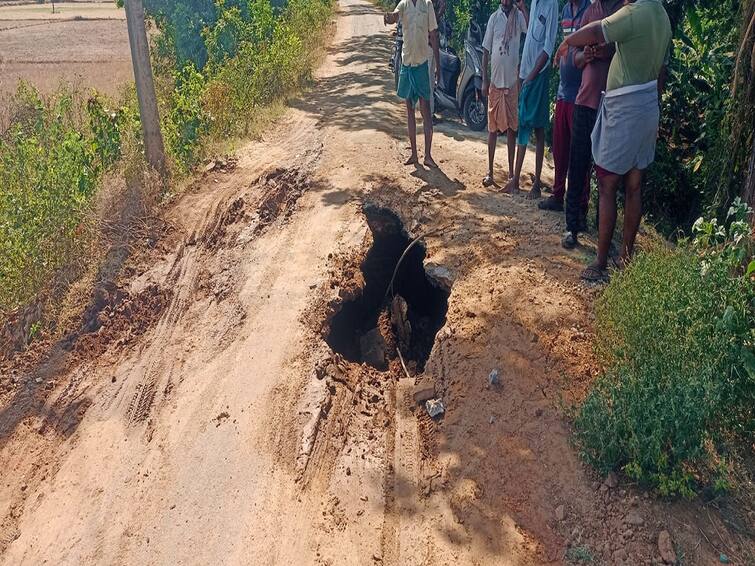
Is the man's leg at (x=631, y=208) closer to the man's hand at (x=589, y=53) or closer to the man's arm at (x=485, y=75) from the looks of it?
the man's hand at (x=589, y=53)

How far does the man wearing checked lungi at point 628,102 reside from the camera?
4.02 metres

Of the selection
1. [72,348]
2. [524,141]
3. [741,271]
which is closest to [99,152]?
[72,348]

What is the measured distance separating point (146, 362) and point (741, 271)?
13.5 feet

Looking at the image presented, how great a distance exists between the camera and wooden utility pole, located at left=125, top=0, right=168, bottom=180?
7.11 m

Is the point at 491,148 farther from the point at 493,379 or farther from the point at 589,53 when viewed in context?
the point at 493,379

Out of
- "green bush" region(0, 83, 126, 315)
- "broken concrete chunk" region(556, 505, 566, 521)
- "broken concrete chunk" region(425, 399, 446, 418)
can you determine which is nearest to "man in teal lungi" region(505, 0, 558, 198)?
"broken concrete chunk" region(425, 399, 446, 418)

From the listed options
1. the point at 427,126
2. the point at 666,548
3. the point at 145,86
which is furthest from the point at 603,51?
the point at 145,86

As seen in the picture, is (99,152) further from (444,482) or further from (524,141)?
(444,482)

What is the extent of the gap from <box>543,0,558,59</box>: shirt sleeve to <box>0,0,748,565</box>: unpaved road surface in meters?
1.31

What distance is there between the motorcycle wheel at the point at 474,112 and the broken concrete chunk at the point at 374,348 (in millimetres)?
3996

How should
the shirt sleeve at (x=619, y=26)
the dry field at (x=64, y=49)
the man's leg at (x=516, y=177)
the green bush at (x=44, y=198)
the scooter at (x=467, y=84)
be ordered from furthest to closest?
the dry field at (x=64, y=49) < the scooter at (x=467, y=84) < the man's leg at (x=516, y=177) < the green bush at (x=44, y=198) < the shirt sleeve at (x=619, y=26)

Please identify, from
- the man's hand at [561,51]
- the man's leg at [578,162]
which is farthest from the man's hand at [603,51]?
the man's leg at [578,162]

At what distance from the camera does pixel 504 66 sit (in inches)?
240

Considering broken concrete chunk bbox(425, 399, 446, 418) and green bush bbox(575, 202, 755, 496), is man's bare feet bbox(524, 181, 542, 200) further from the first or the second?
broken concrete chunk bbox(425, 399, 446, 418)
